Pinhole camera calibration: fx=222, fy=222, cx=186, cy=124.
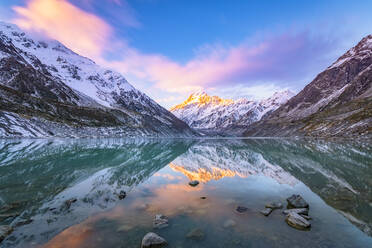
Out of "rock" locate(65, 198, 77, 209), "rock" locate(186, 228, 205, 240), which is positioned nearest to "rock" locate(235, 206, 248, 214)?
"rock" locate(186, 228, 205, 240)

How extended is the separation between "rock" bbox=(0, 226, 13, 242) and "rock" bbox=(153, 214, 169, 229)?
9.00m

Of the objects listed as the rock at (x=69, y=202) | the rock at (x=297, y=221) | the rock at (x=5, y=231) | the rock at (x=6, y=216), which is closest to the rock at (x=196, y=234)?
the rock at (x=297, y=221)

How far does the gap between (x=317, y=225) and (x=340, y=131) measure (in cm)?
19133

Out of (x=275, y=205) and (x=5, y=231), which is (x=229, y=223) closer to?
(x=275, y=205)

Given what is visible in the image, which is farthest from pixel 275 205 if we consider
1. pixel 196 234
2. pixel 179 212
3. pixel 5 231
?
pixel 5 231

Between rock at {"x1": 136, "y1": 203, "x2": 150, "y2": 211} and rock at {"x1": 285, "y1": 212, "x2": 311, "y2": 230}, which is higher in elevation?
rock at {"x1": 285, "y1": 212, "x2": 311, "y2": 230}

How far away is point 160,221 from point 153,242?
130 inches

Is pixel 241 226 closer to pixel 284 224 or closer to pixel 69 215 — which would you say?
pixel 284 224

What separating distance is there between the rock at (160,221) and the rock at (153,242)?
7.47ft

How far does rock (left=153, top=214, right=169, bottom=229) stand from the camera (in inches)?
604

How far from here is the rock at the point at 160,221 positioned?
15.3 m

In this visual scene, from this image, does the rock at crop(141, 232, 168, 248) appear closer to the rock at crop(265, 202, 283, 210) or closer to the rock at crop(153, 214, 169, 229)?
the rock at crop(153, 214, 169, 229)

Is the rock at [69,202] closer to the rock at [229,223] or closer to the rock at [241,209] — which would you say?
the rock at [229,223]

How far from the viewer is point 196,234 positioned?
14148mm
